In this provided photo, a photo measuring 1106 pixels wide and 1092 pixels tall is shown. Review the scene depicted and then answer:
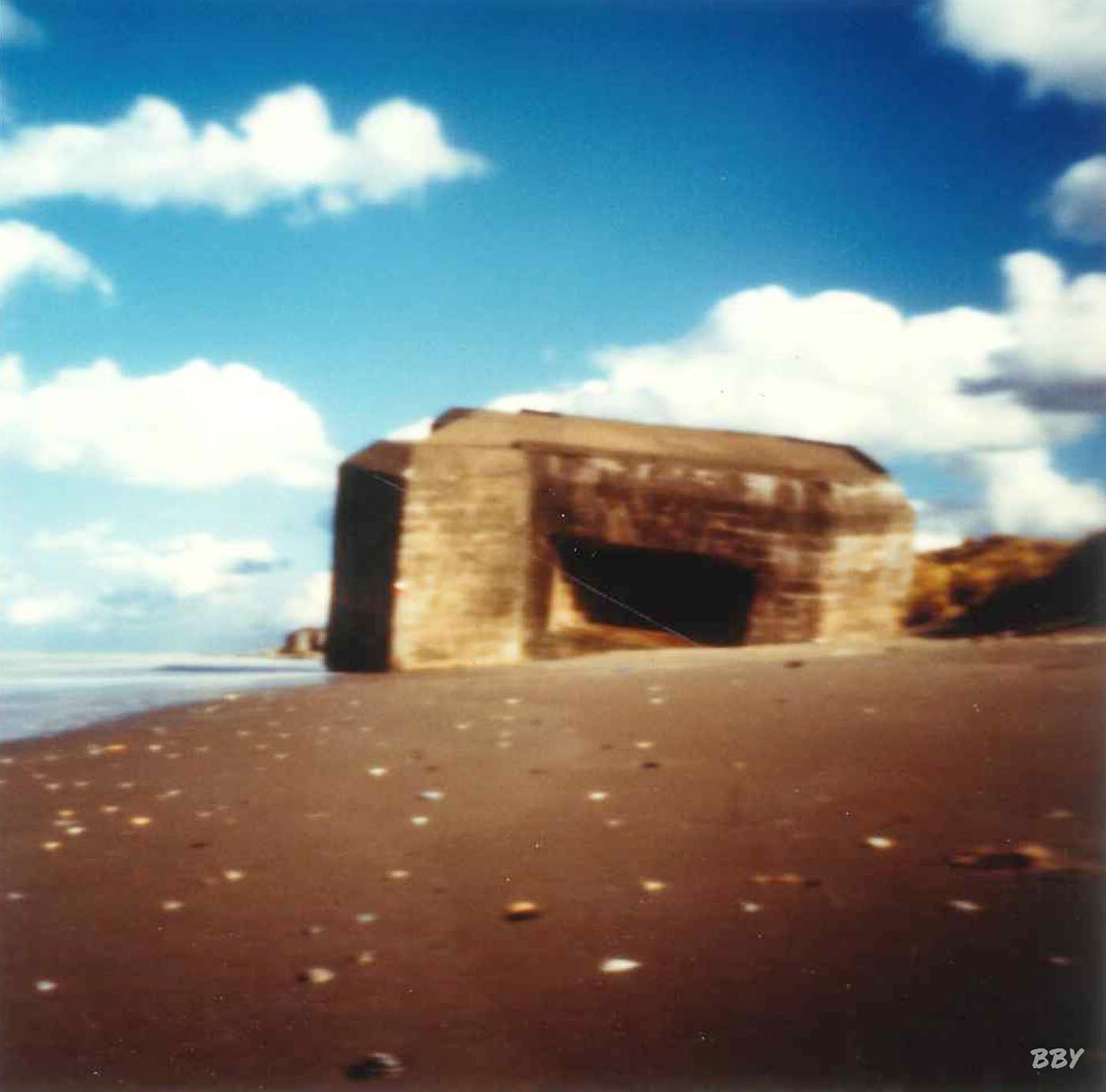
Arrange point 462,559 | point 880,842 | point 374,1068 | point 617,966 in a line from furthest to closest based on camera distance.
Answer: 1. point 462,559
2. point 880,842
3. point 617,966
4. point 374,1068

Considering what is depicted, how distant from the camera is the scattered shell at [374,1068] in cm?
174

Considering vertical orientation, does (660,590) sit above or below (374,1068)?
above

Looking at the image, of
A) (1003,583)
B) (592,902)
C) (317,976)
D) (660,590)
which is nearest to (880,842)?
(592,902)

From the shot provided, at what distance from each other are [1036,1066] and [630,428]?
448 inches

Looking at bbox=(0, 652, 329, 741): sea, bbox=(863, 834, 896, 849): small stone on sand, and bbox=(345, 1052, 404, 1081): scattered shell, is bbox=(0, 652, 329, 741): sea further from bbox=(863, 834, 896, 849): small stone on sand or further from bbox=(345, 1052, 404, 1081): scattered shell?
bbox=(863, 834, 896, 849): small stone on sand

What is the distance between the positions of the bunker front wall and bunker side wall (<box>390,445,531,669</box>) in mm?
365

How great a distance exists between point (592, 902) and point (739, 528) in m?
9.28

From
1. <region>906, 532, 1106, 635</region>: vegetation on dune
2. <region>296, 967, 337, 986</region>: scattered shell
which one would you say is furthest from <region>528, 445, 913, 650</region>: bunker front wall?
<region>296, 967, 337, 986</region>: scattered shell

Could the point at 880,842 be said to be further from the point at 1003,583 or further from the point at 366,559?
the point at 1003,583

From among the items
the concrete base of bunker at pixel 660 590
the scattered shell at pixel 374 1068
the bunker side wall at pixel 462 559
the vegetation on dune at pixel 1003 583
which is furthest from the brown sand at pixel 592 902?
the vegetation on dune at pixel 1003 583

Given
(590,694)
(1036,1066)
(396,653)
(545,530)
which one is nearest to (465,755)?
(590,694)

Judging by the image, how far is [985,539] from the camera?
14.0m

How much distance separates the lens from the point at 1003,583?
42.8 feet

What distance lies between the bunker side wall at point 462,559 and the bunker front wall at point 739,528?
0.36 m
